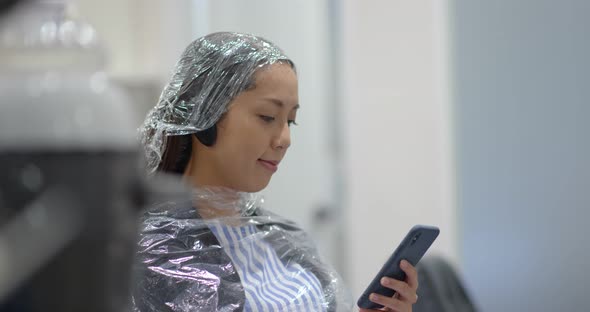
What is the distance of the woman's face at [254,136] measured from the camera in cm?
122

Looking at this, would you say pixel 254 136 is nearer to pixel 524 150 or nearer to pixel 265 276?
pixel 265 276

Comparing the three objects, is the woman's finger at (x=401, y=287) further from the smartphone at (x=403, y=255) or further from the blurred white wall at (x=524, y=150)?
the blurred white wall at (x=524, y=150)

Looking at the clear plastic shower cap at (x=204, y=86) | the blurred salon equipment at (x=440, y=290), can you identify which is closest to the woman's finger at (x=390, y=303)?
the clear plastic shower cap at (x=204, y=86)

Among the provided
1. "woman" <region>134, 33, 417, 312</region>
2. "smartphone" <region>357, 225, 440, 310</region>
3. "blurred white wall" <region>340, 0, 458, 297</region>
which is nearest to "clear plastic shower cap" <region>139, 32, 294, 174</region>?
"woman" <region>134, 33, 417, 312</region>

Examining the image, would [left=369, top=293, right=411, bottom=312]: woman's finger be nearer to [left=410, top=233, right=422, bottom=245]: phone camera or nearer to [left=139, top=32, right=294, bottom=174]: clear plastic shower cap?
[left=410, top=233, right=422, bottom=245]: phone camera

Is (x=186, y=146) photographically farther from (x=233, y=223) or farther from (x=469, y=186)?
(x=469, y=186)

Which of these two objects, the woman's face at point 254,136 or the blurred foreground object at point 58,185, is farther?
the woman's face at point 254,136

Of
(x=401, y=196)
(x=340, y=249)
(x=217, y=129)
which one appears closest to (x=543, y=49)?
(x=401, y=196)

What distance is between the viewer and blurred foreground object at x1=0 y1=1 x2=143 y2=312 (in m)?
0.54

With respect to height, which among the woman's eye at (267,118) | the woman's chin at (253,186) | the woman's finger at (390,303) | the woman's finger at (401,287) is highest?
the woman's eye at (267,118)

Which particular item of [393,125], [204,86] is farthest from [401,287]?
[393,125]

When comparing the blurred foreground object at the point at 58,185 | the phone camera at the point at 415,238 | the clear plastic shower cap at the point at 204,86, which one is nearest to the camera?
the blurred foreground object at the point at 58,185

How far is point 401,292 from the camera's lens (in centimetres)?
118

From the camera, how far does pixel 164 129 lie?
124 centimetres
